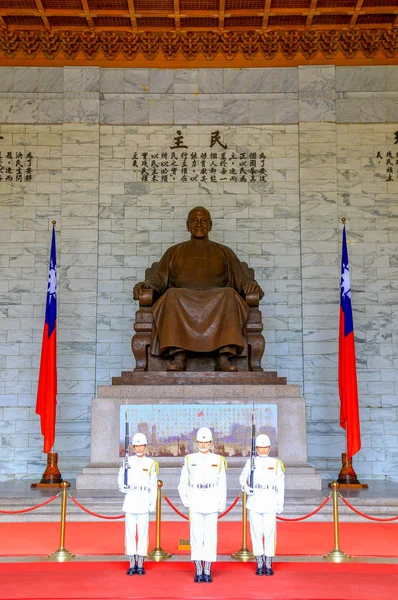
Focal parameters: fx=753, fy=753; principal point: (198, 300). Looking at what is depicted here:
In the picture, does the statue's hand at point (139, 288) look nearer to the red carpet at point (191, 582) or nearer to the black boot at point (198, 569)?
the red carpet at point (191, 582)

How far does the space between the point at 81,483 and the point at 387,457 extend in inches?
163

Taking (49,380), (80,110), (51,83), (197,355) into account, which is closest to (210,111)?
(80,110)

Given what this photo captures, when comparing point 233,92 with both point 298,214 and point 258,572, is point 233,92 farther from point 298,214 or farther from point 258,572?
point 258,572

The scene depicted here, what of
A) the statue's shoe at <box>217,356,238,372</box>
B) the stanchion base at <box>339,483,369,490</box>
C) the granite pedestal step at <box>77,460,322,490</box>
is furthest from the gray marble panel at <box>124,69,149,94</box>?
the stanchion base at <box>339,483,369,490</box>

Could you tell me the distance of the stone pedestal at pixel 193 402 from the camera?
23.6 ft

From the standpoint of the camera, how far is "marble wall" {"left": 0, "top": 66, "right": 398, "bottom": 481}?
9.55m

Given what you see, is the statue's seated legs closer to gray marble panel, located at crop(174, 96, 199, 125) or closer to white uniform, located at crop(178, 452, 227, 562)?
white uniform, located at crop(178, 452, 227, 562)

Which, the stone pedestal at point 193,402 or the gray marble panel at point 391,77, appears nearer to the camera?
the stone pedestal at point 193,402

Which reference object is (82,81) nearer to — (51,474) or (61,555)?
(51,474)

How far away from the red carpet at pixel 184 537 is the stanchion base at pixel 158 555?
152mm

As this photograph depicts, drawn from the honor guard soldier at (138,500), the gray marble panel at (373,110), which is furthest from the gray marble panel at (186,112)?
the honor guard soldier at (138,500)

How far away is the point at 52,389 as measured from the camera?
831cm

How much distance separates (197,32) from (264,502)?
726cm

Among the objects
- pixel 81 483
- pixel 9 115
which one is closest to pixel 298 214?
pixel 9 115
